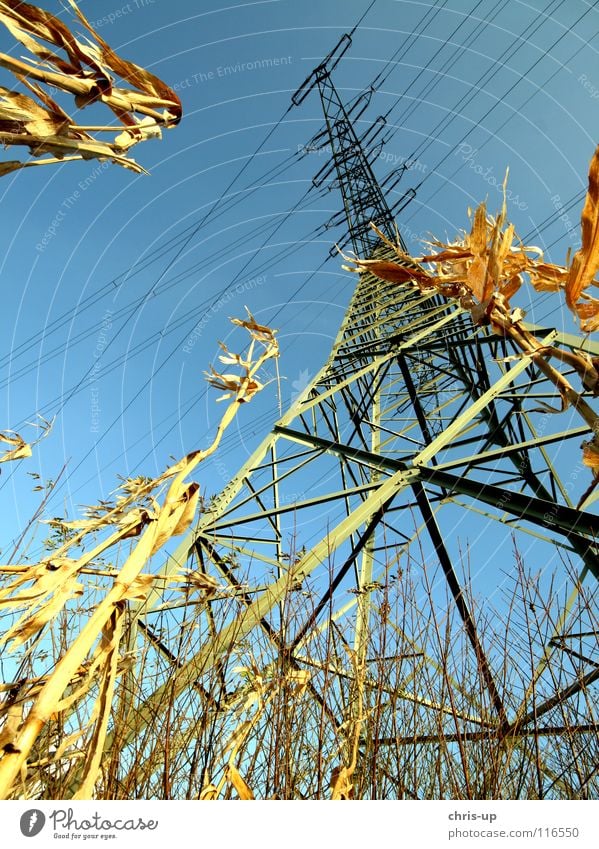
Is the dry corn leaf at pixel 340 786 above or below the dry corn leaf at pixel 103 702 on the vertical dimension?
below

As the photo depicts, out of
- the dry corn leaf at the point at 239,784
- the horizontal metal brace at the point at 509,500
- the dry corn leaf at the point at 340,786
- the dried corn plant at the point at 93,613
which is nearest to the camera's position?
the dried corn plant at the point at 93,613

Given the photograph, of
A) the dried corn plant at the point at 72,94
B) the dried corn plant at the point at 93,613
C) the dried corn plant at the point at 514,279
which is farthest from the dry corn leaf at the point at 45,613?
the dried corn plant at the point at 514,279

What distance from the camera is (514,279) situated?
78cm

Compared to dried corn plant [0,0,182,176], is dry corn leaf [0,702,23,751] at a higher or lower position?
lower

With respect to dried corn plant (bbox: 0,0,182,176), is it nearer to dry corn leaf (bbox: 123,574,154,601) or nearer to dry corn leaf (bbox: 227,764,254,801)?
dry corn leaf (bbox: 123,574,154,601)

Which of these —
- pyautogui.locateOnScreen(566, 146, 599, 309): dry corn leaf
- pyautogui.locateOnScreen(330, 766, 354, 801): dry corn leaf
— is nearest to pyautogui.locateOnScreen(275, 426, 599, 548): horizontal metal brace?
pyautogui.locateOnScreen(330, 766, 354, 801): dry corn leaf

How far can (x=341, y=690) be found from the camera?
1.74 meters

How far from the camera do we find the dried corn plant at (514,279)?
2.10 ft

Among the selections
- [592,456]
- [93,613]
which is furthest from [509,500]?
[93,613]

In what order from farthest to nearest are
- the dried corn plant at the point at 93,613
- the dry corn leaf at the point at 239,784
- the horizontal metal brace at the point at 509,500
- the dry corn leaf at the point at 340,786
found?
the horizontal metal brace at the point at 509,500 → the dry corn leaf at the point at 340,786 → the dry corn leaf at the point at 239,784 → the dried corn plant at the point at 93,613

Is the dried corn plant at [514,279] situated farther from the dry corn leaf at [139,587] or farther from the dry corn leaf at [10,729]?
the dry corn leaf at [10,729]

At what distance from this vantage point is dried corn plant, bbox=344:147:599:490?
641 mm
